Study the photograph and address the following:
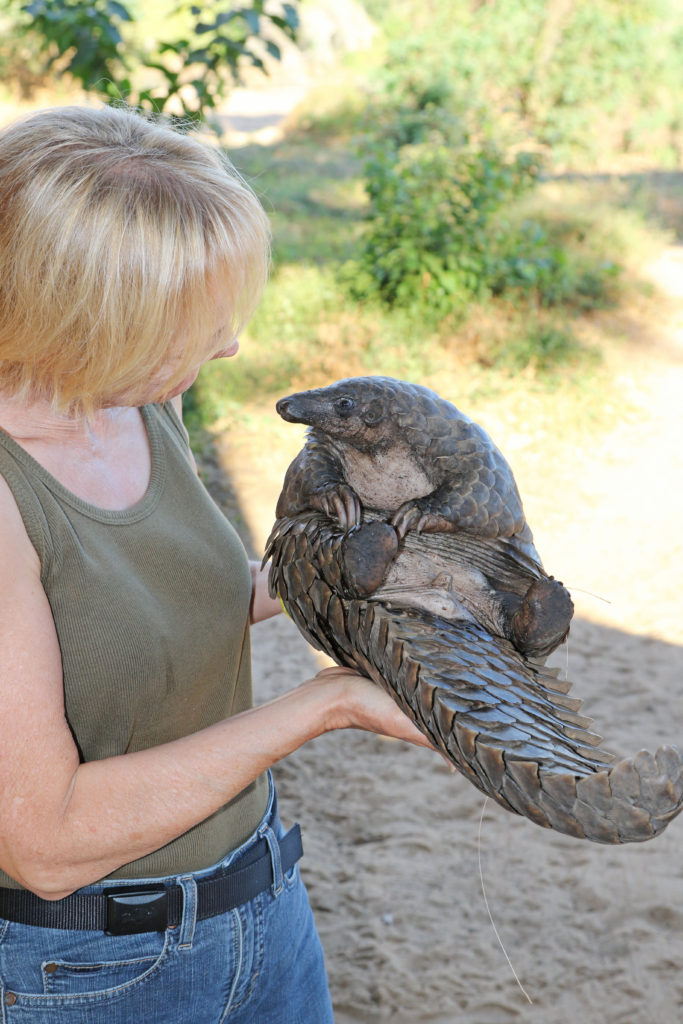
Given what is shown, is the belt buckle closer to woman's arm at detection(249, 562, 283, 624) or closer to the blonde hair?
woman's arm at detection(249, 562, 283, 624)

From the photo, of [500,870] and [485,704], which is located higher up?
[485,704]

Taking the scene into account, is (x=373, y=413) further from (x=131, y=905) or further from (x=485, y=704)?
(x=131, y=905)

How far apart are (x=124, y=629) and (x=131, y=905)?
0.40 metres

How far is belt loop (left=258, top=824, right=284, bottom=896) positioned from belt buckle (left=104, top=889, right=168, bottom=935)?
0.22 meters

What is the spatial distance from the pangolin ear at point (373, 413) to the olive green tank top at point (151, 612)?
40 centimetres

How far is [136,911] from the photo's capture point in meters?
1.33

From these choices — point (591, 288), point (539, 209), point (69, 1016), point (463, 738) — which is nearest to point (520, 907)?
point (69, 1016)

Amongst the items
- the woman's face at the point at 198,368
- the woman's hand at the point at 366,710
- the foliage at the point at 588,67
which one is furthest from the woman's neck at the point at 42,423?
the foliage at the point at 588,67

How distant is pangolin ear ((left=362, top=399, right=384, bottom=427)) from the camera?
1.23 m

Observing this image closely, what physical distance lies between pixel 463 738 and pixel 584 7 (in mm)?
16855

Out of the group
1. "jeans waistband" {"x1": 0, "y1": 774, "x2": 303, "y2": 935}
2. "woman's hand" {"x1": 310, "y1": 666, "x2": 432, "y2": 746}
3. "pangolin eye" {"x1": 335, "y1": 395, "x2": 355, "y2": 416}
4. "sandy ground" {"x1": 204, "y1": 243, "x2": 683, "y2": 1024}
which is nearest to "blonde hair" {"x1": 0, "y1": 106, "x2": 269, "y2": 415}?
"pangolin eye" {"x1": 335, "y1": 395, "x2": 355, "y2": 416}

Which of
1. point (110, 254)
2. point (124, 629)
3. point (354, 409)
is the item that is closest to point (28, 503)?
point (124, 629)

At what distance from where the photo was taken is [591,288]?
28.9ft

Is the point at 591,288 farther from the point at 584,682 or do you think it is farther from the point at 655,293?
the point at 584,682
